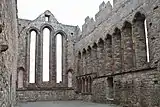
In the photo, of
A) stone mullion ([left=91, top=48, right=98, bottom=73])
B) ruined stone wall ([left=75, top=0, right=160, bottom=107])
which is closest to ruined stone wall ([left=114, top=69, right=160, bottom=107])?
ruined stone wall ([left=75, top=0, right=160, bottom=107])

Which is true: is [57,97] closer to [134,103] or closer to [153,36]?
[134,103]

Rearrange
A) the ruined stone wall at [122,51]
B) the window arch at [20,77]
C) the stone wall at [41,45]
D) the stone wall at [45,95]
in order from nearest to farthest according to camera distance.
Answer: the ruined stone wall at [122,51]
the stone wall at [45,95]
the window arch at [20,77]
the stone wall at [41,45]

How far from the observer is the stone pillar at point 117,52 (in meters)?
12.0

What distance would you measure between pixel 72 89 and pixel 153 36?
10648 millimetres

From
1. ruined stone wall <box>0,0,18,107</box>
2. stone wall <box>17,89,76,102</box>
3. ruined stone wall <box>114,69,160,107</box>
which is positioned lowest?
A: stone wall <box>17,89,76,102</box>

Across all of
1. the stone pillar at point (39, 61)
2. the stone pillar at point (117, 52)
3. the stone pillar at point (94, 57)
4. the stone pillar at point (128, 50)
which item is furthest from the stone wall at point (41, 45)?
the stone pillar at point (128, 50)

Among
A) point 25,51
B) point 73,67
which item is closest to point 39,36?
point 25,51

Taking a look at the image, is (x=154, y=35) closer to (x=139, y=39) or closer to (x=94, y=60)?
(x=139, y=39)

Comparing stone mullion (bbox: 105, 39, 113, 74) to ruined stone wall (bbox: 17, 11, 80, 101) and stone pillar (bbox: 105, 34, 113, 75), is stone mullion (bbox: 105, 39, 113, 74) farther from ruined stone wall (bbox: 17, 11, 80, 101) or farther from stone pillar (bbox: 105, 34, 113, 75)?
ruined stone wall (bbox: 17, 11, 80, 101)

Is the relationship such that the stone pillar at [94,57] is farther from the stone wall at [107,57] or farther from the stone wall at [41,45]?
the stone wall at [41,45]

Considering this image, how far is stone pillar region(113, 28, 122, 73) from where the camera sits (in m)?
12.0

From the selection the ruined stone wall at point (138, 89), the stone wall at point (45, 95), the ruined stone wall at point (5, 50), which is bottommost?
the stone wall at point (45, 95)

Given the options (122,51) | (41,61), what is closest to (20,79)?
(41,61)

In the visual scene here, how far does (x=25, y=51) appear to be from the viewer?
59.8 ft
